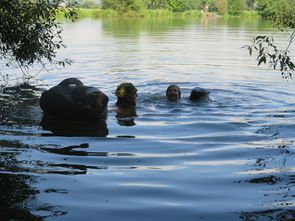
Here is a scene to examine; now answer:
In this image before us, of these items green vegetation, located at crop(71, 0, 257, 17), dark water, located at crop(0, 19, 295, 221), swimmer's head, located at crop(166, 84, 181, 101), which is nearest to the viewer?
dark water, located at crop(0, 19, 295, 221)

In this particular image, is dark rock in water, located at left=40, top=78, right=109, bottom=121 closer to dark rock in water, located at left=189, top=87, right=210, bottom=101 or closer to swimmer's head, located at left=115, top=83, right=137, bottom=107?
swimmer's head, located at left=115, top=83, right=137, bottom=107

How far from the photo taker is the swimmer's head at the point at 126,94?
40.1 ft

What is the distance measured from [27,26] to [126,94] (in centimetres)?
305

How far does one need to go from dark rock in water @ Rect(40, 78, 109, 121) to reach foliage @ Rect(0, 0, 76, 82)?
1029 mm

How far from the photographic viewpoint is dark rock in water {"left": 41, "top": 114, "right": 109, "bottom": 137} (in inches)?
393

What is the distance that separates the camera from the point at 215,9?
4471 inches

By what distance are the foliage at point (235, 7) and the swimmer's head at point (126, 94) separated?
316 feet

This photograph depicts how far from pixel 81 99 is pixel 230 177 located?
4.99 meters

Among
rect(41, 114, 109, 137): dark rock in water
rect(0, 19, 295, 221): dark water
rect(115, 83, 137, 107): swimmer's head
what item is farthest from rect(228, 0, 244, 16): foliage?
rect(41, 114, 109, 137): dark rock in water

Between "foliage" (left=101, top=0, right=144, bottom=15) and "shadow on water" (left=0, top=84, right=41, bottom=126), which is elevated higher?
"foliage" (left=101, top=0, right=144, bottom=15)

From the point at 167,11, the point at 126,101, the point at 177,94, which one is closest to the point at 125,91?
the point at 126,101

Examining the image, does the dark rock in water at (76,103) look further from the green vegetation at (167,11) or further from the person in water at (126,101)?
the green vegetation at (167,11)

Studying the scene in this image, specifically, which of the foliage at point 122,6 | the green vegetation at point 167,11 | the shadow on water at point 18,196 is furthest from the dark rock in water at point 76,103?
the foliage at point 122,6

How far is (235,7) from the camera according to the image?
10694cm
